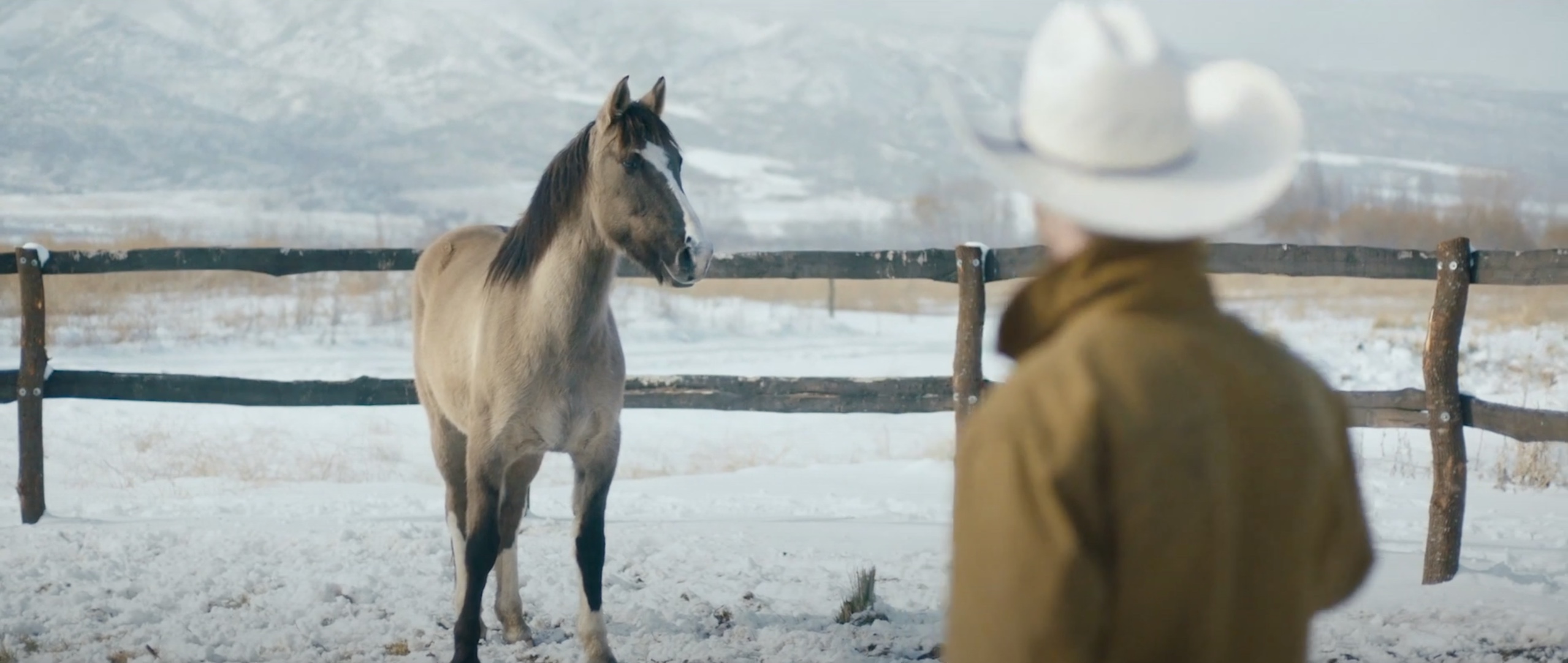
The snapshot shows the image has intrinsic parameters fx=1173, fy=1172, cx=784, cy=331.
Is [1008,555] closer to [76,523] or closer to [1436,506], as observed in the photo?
[1436,506]

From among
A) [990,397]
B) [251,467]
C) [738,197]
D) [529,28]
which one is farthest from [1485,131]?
[990,397]

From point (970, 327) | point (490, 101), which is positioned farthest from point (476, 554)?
point (490, 101)

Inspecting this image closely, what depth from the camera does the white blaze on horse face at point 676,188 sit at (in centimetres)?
364

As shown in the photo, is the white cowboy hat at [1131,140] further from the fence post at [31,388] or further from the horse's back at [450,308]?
the fence post at [31,388]

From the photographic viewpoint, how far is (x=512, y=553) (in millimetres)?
4289

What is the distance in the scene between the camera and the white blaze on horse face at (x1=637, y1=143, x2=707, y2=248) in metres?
3.64

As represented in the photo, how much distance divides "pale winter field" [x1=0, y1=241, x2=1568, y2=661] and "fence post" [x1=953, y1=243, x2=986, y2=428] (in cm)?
70

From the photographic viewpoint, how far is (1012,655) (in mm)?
1005

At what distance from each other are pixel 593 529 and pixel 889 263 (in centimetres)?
251

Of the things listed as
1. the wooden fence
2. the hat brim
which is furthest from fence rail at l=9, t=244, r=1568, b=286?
the hat brim

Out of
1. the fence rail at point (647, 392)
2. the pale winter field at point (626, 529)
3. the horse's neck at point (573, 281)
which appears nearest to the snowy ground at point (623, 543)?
the pale winter field at point (626, 529)

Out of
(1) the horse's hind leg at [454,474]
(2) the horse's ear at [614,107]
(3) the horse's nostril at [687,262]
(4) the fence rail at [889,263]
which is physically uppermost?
(2) the horse's ear at [614,107]

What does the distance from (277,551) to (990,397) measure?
4.97 m

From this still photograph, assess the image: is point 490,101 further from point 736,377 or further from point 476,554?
point 476,554
